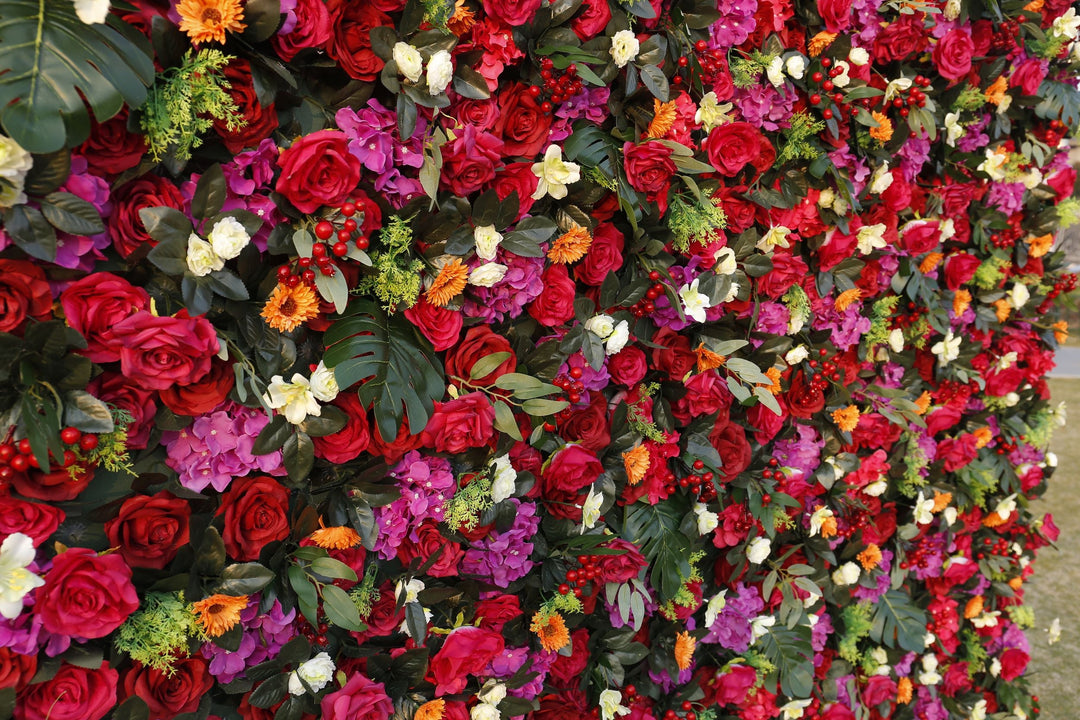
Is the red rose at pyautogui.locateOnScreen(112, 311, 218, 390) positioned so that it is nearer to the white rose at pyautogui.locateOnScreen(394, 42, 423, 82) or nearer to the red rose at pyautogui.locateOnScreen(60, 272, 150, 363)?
the red rose at pyautogui.locateOnScreen(60, 272, 150, 363)

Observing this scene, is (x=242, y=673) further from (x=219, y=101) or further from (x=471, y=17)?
(x=471, y=17)

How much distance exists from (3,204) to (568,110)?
3.00ft

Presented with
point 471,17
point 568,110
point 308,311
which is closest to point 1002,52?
point 568,110

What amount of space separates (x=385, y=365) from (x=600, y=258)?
1.68 ft

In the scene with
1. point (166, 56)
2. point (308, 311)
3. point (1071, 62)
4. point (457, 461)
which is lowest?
point (457, 461)

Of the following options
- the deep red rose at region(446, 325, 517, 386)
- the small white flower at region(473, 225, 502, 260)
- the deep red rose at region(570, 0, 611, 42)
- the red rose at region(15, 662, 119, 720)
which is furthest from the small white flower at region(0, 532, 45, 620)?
the deep red rose at region(570, 0, 611, 42)

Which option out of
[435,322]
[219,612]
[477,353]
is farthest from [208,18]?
[219,612]

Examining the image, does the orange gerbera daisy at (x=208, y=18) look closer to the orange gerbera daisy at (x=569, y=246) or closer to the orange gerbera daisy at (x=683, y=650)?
the orange gerbera daisy at (x=569, y=246)

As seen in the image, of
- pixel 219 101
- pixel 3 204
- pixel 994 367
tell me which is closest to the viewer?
pixel 3 204

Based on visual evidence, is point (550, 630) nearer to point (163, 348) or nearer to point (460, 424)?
point (460, 424)

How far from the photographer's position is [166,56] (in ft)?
3.02

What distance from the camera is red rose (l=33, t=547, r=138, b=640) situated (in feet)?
2.93

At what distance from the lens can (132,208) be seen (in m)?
0.95

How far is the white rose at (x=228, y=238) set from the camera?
0.97 m
